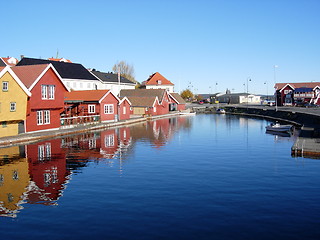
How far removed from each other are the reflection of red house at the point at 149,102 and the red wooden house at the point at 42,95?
136 feet

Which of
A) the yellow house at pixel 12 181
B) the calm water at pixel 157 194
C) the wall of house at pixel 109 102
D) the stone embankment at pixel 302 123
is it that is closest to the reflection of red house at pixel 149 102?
the wall of house at pixel 109 102

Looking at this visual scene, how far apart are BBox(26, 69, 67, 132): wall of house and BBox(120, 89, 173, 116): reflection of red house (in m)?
41.0

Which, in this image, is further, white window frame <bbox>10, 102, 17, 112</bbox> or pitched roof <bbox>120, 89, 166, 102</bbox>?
pitched roof <bbox>120, 89, 166, 102</bbox>

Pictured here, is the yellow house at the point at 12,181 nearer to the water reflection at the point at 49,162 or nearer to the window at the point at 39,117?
the water reflection at the point at 49,162

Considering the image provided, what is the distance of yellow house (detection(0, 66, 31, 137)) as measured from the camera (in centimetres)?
4016

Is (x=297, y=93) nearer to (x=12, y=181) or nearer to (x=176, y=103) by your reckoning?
(x=176, y=103)

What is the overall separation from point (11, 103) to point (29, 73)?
24.3 feet

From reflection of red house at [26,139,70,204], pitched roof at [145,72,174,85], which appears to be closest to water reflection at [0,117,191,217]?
reflection of red house at [26,139,70,204]

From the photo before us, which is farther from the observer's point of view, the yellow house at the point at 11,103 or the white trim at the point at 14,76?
the yellow house at the point at 11,103

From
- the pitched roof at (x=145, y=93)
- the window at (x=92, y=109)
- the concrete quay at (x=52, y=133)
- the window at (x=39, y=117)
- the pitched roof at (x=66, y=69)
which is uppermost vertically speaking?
the pitched roof at (x=66, y=69)

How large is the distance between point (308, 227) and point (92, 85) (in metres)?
82.4

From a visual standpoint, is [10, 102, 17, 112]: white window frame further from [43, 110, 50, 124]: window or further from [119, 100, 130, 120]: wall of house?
[119, 100, 130, 120]: wall of house

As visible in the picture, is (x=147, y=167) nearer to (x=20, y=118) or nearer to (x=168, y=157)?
(x=168, y=157)

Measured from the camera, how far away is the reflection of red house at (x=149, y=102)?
3617 inches
